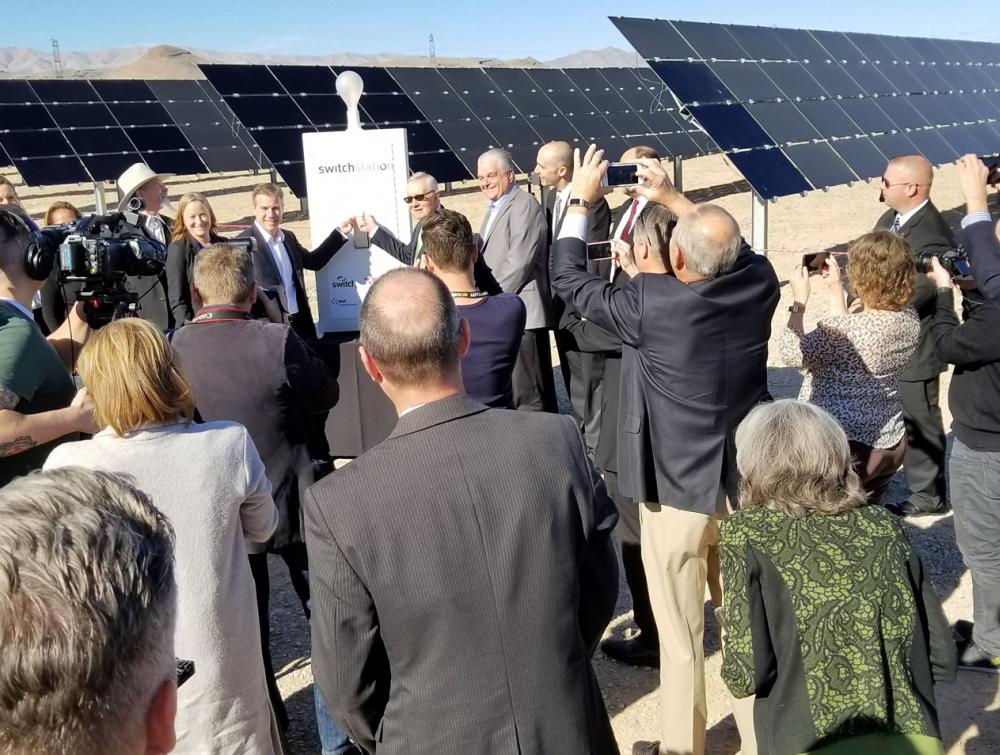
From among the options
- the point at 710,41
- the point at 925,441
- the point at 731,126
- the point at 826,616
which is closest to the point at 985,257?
the point at 826,616

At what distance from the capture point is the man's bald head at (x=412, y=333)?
195cm

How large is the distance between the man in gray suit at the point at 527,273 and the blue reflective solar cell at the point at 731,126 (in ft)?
17.9

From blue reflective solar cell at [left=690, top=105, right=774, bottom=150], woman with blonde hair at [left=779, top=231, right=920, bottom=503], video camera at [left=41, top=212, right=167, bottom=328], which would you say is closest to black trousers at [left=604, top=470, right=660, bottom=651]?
woman with blonde hair at [left=779, top=231, right=920, bottom=503]

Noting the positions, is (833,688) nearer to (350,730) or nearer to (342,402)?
(350,730)

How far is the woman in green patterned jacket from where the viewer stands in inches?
84.0

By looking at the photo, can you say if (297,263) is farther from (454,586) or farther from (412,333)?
(454,586)

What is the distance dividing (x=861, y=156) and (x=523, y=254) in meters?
8.22

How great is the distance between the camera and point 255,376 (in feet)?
10.2

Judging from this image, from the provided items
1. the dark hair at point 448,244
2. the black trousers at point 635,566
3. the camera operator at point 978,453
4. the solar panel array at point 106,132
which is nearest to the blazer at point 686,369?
the dark hair at point 448,244

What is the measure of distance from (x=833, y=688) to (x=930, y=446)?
3.57 m

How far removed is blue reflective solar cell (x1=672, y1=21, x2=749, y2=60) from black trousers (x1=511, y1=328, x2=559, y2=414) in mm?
8484

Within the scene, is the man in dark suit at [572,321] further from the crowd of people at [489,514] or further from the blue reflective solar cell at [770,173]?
the blue reflective solar cell at [770,173]

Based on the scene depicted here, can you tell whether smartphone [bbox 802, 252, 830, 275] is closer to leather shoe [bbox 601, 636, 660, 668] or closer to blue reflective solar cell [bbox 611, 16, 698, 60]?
leather shoe [bbox 601, 636, 660, 668]

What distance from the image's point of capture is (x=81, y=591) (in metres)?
0.95
